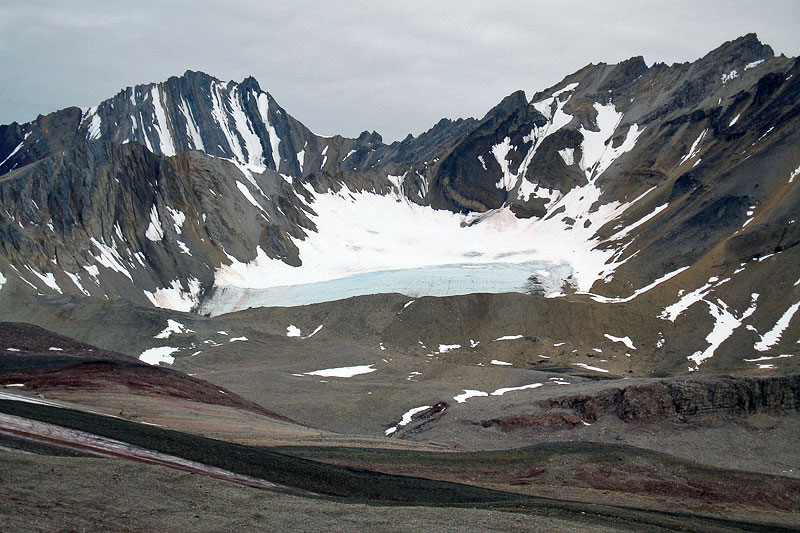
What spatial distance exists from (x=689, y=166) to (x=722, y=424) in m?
108

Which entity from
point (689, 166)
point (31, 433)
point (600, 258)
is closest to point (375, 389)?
point (31, 433)

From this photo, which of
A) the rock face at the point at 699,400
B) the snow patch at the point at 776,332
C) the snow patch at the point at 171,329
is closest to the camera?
the rock face at the point at 699,400

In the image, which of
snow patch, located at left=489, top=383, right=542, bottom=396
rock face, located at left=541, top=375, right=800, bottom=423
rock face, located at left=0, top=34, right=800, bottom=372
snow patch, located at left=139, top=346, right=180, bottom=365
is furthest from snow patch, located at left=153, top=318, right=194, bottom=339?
rock face, located at left=541, top=375, right=800, bottom=423

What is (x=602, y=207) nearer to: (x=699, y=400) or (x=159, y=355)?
(x=159, y=355)

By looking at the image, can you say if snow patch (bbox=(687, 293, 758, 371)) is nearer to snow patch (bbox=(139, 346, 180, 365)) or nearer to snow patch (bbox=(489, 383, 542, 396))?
snow patch (bbox=(489, 383, 542, 396))

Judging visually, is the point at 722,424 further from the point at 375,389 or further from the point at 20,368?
the point at 20,368

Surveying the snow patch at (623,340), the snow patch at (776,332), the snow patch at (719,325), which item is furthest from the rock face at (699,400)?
the snow patch at (623,340)

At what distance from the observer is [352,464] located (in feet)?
95.7

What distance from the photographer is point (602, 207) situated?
16125 cm

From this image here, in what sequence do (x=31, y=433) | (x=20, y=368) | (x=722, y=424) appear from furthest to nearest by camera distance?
(x=722, y=424) → (x=20, y=368) → (x=31, y=433)

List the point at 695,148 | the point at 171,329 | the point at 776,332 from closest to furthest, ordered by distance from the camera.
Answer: the point at 171,329
the point at 776,332
the point at 695,148

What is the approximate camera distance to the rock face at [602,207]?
9479 centimetres

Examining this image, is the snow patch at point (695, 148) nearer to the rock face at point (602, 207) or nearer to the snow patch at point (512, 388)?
the rock face at point (602, 207)

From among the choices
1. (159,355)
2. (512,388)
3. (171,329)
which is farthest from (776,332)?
(171,329)
